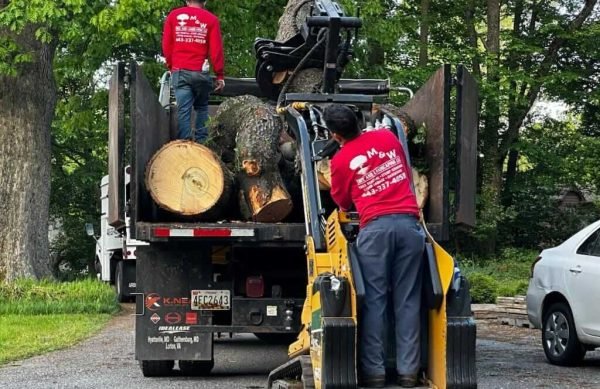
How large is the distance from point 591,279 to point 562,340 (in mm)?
854

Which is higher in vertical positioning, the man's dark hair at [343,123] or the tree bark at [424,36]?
the tree bark at [424,36]

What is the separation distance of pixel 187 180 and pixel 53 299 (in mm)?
9837

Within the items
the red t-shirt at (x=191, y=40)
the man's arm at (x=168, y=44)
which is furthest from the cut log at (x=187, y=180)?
the man's arm at (x=168, y=44)

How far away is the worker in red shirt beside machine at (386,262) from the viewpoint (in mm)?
6219

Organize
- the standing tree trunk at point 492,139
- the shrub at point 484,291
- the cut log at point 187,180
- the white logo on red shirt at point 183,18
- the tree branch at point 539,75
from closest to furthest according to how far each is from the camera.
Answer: the cut log at point 187,180 < the white logo on red shirt at point 183,18 < the shrub at point 484,291 < the standing tree trunk at point 492,139 < the tree branch at point 539,75

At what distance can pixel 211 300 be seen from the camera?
353 inches

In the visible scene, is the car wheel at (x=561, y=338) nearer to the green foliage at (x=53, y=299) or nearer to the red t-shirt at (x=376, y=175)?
the red t-shirt at (x=376, y=175)

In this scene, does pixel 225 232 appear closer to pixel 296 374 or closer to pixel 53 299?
pixel 296 374

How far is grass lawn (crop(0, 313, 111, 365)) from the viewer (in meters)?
12.3

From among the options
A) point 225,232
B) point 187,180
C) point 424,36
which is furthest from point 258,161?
point 424,36

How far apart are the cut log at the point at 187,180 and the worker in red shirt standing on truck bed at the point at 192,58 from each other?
131 cm

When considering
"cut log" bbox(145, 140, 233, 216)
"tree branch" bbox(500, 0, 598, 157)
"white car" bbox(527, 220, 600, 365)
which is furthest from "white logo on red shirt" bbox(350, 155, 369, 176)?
"tree branch" bbox(500, 0, 598, 157)

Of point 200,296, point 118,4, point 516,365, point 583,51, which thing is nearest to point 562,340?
point 516,365

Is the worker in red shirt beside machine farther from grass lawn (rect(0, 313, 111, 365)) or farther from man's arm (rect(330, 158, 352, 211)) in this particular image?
grass lawn (rect(0, 313, 111, 365))
